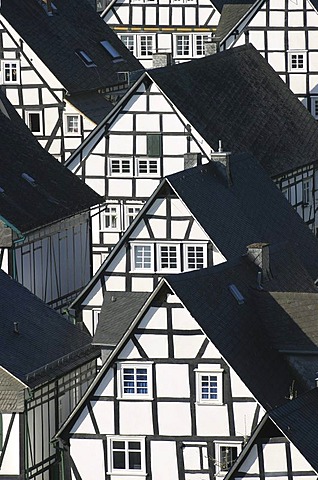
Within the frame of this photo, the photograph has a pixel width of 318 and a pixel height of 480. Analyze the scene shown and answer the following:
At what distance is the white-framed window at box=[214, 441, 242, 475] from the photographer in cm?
5281

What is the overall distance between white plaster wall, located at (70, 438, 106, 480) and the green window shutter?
73.1 ft

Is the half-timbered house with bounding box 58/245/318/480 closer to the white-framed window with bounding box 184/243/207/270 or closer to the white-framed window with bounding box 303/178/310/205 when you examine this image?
the white-framed window with bounding box 184/243/207/270

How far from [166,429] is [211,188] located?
13696 mm

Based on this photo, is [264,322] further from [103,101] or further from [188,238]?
[103,101]

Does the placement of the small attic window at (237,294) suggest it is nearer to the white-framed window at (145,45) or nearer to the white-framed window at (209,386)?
the white-framed window at (209,386)

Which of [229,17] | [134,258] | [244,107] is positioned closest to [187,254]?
[134,258]

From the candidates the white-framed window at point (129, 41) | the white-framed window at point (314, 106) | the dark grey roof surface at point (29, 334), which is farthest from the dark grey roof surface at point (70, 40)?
the dark grey roof surface at point (29, 334)

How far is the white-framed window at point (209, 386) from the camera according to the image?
52500mm

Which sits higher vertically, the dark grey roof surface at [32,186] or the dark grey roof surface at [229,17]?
the dark grey roof surface at [229,17]

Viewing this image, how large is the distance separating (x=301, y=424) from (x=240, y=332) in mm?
4910

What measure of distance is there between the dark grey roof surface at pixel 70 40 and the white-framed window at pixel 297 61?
17.5 feet

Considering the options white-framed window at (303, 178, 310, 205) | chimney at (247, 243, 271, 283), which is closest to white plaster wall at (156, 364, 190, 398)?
→ chimney at (247, 243, 271, 283)

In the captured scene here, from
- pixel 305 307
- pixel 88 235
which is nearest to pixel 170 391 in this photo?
pixel 305 307

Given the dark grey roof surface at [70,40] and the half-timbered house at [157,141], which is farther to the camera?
the dark grey roof surface at [70,40]
